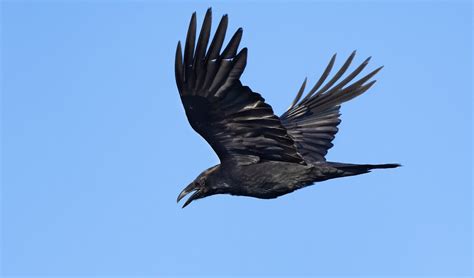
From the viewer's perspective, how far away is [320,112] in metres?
14.2

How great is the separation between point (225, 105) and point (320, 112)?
13.1 ft

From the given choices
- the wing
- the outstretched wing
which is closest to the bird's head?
the wing

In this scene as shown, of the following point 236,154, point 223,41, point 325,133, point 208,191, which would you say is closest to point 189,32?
point 223,41

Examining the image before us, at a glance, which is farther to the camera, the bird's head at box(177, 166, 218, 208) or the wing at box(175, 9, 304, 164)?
the bird's head at box(177, 166, 218, 208)

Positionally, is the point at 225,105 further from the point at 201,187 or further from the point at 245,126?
the point at 201,187

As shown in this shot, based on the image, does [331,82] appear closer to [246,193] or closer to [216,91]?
[246,193]

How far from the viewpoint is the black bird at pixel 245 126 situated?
10.0m

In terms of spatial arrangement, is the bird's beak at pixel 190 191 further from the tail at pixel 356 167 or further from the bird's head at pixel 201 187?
the tail at pixel 356 167

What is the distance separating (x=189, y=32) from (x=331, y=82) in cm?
505

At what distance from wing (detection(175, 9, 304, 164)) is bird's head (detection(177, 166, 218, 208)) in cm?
57

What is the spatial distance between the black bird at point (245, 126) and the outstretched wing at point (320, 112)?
0.05 ft

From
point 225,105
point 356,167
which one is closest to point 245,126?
point 225,105

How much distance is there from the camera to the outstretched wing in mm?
13539

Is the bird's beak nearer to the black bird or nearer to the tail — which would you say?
the black bird
